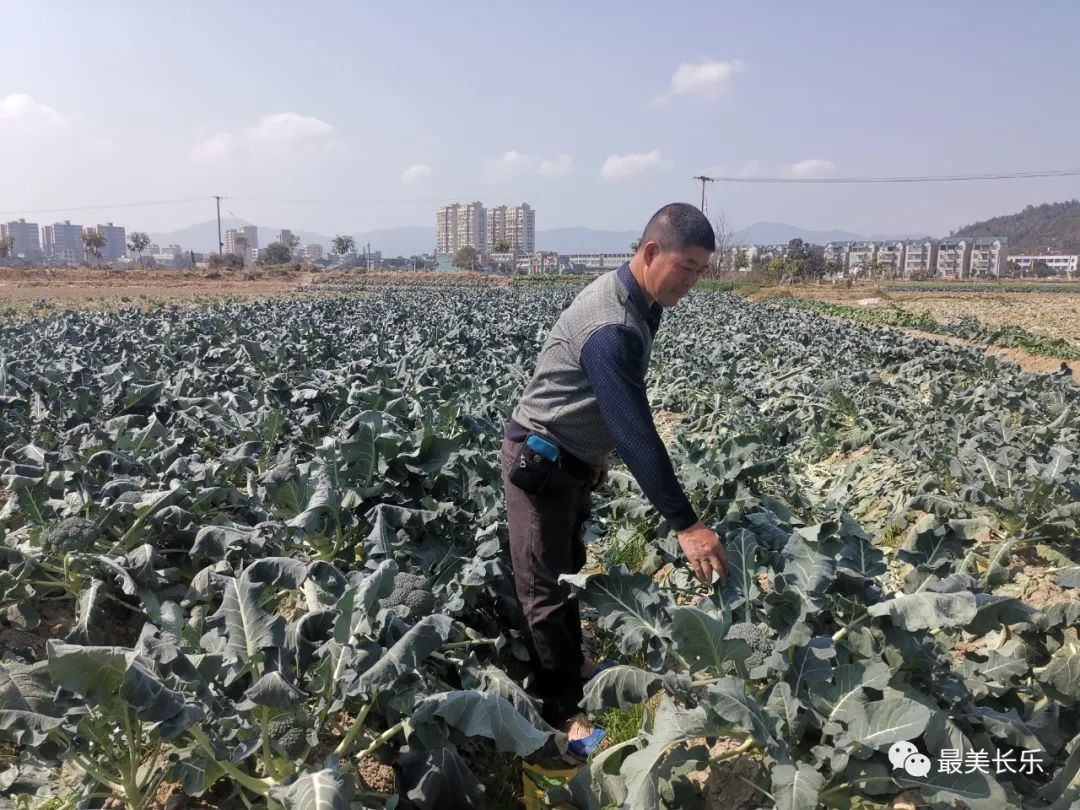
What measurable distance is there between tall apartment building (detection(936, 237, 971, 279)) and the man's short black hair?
179202 mm

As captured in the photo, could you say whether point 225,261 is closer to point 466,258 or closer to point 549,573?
point 466,258

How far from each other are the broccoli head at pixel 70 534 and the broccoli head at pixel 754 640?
2881mm

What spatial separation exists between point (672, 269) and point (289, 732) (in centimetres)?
201

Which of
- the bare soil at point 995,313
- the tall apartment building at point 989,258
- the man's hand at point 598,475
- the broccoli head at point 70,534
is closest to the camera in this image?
the man's hand at point 598,475

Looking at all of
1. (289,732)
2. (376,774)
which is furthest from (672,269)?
(376,774)

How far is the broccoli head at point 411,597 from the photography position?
9.05ft

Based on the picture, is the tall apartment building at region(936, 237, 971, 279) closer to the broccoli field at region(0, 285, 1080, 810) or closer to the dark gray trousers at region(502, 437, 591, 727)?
the broccoli field at region(0, 285, 1080, 810)

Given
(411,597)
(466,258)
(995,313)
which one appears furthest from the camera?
(466,258)

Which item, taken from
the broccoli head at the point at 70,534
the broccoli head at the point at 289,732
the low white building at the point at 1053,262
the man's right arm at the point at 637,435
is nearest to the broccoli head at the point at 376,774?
the broccoli head at the point at 289,732

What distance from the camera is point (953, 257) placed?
17500 centimetres

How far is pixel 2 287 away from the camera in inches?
1716

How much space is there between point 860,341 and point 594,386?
10.8m

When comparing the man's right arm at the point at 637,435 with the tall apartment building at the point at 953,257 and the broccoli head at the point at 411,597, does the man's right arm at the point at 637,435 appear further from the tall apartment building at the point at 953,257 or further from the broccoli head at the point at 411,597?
the tall apartment building at the point at 953,257

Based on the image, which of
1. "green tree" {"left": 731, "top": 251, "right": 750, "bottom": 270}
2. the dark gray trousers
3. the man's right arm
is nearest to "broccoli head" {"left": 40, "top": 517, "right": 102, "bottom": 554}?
the dark gray trousers
